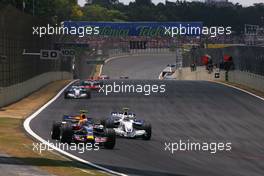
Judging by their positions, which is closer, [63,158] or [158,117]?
[63,158]

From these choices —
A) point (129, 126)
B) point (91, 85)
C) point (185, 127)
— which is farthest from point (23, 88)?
point (129, 126)

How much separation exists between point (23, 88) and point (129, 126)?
2513 centimetres

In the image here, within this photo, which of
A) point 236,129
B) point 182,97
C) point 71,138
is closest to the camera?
point 71,138

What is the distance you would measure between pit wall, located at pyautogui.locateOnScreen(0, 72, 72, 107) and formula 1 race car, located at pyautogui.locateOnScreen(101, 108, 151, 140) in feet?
53.0

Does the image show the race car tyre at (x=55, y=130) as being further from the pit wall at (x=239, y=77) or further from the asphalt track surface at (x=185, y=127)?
the pit wall at (x=239, y=77)

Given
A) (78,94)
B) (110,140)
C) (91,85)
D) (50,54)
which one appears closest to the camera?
(110,140)

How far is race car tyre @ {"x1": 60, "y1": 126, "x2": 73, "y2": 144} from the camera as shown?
25344mm

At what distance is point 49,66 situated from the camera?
72.0 m

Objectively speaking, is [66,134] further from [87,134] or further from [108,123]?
[108,123]

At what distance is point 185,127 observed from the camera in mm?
33781

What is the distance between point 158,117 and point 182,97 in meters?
12.7

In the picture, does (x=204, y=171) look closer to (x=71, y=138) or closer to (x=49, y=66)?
(x=71, y=138)

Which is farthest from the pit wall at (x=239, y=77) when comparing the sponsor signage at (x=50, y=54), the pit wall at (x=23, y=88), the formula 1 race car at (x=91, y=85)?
the pit wall at (x=23, y=88)

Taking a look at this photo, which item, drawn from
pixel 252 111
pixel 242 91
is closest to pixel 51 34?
pixel 242 91
